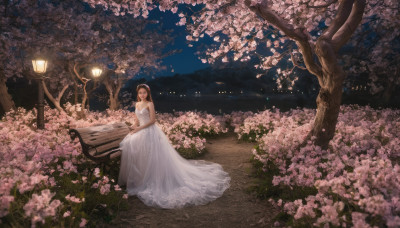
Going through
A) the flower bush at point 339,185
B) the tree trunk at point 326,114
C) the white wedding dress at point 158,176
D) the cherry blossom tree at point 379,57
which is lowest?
the white wedding dress at point 158,176

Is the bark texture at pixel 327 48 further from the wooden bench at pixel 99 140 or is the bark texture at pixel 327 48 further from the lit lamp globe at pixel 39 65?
the lit lamp globe at pixel 39 65

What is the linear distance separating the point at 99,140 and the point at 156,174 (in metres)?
1.70

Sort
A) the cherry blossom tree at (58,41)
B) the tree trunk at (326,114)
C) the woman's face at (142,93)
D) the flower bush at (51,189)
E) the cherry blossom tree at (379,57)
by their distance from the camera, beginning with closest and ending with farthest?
the flower bush at (51,189) < the woman's face at (142,93) < the tree trunk at (326,114) < the cherry blossom tree at (58,41) < the cherry blossom tree at (379,57)

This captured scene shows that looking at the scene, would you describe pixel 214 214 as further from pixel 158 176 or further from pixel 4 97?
pixel 4 97

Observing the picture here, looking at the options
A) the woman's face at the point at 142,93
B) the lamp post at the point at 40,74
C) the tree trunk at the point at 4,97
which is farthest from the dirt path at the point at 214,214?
the tree trunk at the point at 4,97

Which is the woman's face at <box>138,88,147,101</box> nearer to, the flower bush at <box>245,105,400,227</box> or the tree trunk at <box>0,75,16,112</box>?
the flower bush at <box>245,105,400,227</box>

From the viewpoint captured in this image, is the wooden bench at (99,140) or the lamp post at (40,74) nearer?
the wooden bench at (99,140)

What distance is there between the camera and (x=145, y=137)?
255 inches

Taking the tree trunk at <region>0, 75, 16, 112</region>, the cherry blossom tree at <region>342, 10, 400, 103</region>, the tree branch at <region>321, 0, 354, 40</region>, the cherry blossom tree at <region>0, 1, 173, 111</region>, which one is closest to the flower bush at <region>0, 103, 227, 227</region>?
the cherry blossom tree at <region>0, 1, 173, 111</region>

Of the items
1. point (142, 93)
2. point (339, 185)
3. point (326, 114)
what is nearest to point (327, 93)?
point (326, 114)

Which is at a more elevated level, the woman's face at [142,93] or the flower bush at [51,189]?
the woman's face at [142,93]

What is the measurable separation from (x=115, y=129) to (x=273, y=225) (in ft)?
16.2

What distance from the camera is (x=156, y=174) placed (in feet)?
20.2

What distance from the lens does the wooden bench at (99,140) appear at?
608 cm
